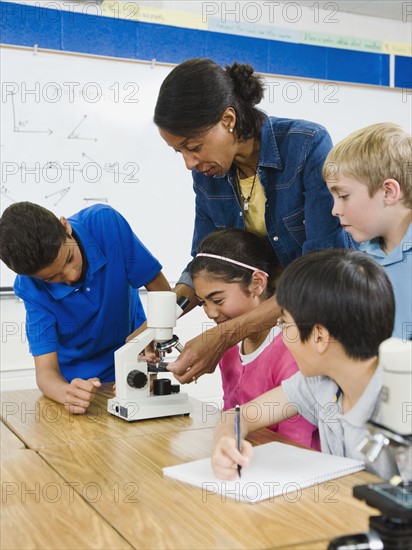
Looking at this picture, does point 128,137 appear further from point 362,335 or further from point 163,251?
point 362,335

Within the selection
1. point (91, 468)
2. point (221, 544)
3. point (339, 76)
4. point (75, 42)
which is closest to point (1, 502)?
point (91, 468)

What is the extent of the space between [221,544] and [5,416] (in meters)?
1.10

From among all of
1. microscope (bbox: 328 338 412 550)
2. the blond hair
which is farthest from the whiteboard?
microscope (bbox: 328 338 412 550)

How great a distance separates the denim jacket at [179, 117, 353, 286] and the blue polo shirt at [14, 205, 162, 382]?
505 mm

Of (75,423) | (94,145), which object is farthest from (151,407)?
(94,145)

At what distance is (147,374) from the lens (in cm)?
186

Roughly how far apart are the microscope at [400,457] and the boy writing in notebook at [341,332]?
44 cm

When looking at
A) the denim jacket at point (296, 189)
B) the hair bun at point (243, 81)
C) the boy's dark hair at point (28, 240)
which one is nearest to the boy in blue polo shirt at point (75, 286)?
the boy's dark hair at point (28, 240)

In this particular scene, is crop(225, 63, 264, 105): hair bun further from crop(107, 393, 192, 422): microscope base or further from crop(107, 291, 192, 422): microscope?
crop(107, 393, 192, 422): microscope base

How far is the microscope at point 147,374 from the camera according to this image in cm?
182

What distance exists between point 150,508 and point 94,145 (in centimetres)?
279

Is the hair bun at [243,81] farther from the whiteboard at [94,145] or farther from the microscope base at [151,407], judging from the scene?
the whiteboard at [94,145]

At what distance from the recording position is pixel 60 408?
6.50 ft

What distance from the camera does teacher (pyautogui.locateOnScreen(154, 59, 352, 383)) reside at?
178 cm
